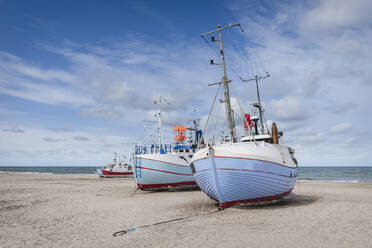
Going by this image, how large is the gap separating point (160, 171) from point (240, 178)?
508 inches

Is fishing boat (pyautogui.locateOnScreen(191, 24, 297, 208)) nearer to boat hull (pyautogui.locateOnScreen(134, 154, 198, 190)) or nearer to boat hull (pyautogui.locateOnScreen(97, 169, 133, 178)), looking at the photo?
boat hull (pyautogui.locateOnScreen(134, 154, 198, 190))

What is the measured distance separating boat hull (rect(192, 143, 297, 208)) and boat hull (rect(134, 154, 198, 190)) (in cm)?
1051

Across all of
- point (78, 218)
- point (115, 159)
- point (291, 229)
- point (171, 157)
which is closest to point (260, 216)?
point (291, 229)

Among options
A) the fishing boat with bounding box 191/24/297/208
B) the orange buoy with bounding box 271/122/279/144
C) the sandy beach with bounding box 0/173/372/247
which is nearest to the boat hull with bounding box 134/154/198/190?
the sandy beach with bounding box 0/173/372/247

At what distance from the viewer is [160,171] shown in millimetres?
24703

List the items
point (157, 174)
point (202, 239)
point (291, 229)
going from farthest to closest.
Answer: point (157, 174), point (291, 229), point (202, 239)

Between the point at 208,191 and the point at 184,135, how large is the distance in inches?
601

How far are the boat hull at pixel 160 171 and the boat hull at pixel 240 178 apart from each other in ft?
34.5

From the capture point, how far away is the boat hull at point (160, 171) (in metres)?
24.6

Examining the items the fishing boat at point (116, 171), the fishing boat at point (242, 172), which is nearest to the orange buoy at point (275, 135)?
the fishing boat at point (242, 172)

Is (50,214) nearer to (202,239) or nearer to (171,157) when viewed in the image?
(202,239)

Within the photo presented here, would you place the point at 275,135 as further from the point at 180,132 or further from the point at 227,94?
the point at 180,132

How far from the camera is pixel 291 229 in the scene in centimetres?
998

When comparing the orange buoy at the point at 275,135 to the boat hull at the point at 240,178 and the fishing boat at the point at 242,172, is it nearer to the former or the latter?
the fishing boat at the point at 242,172
